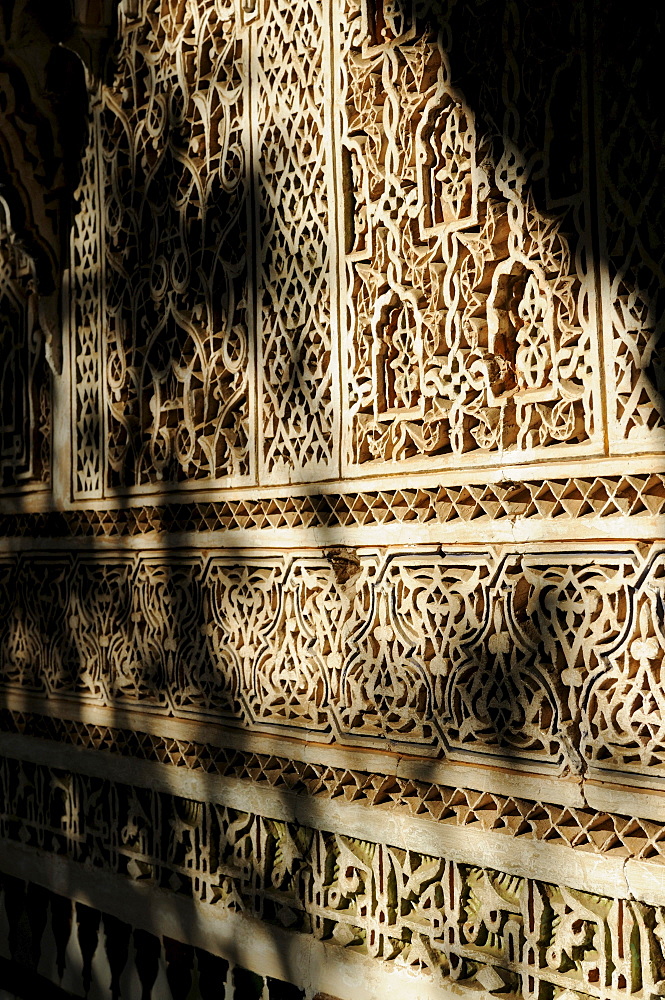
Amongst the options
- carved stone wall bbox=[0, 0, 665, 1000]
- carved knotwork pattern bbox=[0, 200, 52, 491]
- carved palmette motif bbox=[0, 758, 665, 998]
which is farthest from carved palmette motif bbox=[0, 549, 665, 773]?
carved knotwork pattern bbox=[0, 200, 52, 491]

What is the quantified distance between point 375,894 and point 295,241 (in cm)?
145

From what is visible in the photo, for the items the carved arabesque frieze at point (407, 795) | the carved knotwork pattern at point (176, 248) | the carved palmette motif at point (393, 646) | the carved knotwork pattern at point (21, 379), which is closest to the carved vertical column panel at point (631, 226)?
the carved palmette motif at point (393, 646)

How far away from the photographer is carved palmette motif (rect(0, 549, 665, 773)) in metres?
1.93

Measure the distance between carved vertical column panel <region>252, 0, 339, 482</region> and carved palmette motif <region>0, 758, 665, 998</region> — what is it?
856 millimetres

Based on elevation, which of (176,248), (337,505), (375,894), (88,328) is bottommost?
(375,894)

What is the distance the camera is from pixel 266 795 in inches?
103

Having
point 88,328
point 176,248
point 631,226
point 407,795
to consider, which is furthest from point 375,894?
point 88,328

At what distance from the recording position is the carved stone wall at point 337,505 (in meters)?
1.96

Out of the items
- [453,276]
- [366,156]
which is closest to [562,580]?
Answer: [453,276]

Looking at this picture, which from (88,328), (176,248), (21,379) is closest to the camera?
(176,248)

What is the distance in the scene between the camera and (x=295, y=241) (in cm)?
259

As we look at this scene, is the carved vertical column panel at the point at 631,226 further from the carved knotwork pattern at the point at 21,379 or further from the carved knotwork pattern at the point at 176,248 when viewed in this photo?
the carved knotwork pattern at the point at 21,379

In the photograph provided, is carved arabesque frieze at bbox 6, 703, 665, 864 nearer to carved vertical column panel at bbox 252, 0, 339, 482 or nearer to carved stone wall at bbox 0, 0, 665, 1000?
carved stone wall at bbox 0, 0, 665, 1000

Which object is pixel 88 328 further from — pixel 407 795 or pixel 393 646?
pixel 407 795
